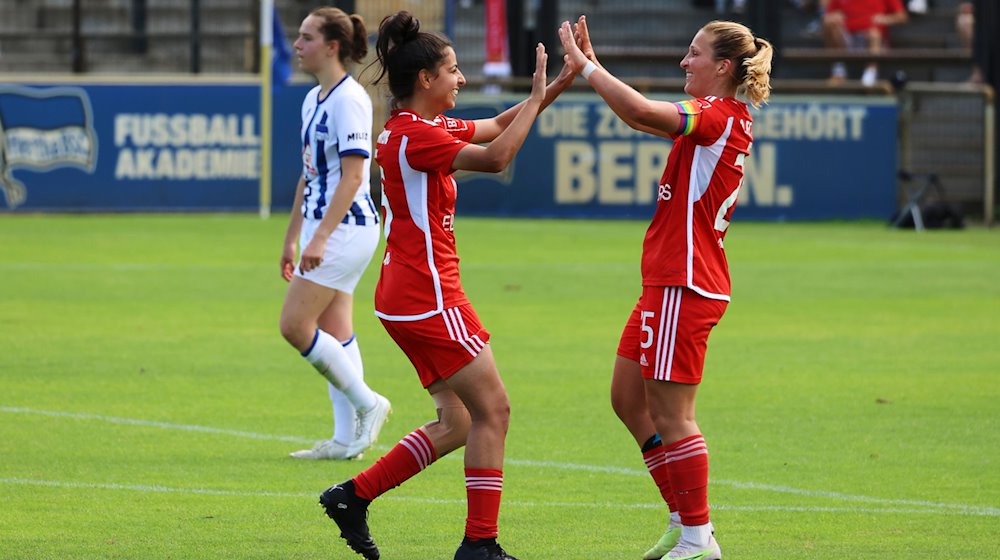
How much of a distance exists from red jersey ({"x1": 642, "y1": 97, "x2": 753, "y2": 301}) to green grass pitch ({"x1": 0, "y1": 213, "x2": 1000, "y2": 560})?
3.74 feet

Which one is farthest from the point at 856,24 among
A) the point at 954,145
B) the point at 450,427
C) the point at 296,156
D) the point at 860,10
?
the point at 450,427

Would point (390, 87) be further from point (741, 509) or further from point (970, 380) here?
point (970, 380)

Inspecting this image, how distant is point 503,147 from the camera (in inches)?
222

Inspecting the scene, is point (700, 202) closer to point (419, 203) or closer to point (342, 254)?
point (419, 203)

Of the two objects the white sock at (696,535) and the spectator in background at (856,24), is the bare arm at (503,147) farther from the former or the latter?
the spectator in background at (856,24)

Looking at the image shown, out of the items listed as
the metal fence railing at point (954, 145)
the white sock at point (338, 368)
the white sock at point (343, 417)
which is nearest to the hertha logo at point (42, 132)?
the metal fence railing at point (954, 145)

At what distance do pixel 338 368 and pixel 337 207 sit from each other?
852mm

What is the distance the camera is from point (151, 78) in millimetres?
23047

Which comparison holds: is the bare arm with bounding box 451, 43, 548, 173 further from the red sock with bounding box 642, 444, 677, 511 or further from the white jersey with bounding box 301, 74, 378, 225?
the white jersey with bounding box 301, 74, 378, 225

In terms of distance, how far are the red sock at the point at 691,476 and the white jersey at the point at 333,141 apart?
2.79m

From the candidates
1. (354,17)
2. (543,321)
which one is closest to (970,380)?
(543,321)

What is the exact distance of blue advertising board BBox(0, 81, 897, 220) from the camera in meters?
22.7

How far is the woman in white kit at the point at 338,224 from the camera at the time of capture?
8.05m

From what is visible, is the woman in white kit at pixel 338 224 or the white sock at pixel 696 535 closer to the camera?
the white sock at pixel 696 535
